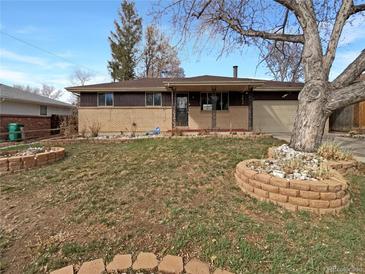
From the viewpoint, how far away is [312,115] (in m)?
5.64

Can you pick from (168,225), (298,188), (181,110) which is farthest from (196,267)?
(181,110)

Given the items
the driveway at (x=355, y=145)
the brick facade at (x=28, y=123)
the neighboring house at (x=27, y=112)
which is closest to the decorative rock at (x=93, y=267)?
the driveway at (x=355, y=145)

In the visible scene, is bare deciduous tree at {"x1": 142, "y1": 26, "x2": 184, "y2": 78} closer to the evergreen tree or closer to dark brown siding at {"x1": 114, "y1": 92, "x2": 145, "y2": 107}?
the evergreen tree

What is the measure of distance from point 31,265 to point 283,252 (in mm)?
2600

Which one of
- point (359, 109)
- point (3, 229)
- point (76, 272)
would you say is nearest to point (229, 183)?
point (76, 272)

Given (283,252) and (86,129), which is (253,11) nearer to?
(283,252)

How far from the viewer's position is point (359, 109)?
14.5 metres

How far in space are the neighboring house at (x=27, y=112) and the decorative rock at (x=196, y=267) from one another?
12709mm

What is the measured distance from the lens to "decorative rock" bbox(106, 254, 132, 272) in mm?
2273

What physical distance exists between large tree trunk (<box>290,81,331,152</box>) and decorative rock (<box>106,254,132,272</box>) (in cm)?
490

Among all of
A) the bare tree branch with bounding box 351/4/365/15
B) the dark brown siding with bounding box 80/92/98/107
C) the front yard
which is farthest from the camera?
the dark brown siding with bounding box 80/92/98/107

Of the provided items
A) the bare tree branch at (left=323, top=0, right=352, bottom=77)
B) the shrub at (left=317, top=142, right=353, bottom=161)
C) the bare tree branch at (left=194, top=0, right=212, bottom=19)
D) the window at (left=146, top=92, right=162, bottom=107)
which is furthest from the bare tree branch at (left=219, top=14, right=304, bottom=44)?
the window at (left=146, top=92, right=162, bottom=107)

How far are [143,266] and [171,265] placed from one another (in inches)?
10.8

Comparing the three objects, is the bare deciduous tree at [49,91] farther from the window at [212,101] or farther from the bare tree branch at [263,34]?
the bare tree branch at [263,34]
